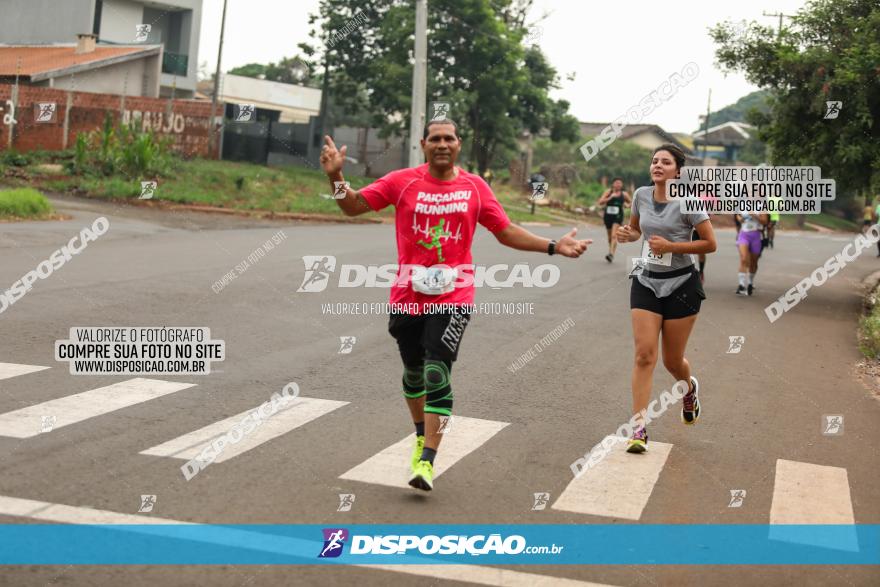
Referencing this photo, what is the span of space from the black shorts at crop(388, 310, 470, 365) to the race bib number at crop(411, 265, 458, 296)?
141 millimetres

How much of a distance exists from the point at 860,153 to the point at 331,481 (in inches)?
512

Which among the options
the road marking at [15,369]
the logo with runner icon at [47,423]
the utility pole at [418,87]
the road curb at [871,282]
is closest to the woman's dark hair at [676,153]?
the logo with runner icon at [47,423]

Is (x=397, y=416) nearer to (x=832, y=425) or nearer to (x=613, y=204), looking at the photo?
(x=832, y=425)

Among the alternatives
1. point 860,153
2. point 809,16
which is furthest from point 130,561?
point 809,16

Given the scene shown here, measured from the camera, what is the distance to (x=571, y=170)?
58750 mm

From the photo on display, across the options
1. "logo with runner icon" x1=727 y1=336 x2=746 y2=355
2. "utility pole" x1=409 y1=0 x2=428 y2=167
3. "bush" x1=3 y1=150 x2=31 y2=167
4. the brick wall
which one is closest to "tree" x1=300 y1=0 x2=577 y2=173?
the brick wall

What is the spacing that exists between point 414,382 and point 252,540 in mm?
1672

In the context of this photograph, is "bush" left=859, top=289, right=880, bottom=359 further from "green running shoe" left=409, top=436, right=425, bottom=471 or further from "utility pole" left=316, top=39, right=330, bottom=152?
"utility pole" left=316, top=39, right=330, bottom=152

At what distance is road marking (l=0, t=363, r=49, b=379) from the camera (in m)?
8.29

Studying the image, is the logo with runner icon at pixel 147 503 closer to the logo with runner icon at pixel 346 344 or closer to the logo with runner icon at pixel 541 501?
the logo with runner icon at pixel 541 501

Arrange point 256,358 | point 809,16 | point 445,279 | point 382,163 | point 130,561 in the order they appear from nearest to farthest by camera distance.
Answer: point 130,561 < point 445,279 < point 256,358 < point 809,16 < point 382,163

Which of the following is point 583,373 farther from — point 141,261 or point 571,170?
point 571,170

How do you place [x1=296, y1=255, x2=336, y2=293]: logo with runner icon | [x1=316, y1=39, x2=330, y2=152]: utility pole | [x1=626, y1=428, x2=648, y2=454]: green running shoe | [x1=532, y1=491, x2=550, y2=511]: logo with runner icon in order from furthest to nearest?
[x1=316, y1=39, x2=330, y2=152]: utility pole
[x1=296, y1=255, x2=336, y2=293]: logo with runner icon
[x1=626, y1=428, x2=648, y2=454]: green running shoe
[x1=532, y1=491, x2=550, y2=511]: logo with runner icon

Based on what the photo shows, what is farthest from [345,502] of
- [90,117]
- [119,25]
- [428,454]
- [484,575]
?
[119,25]
